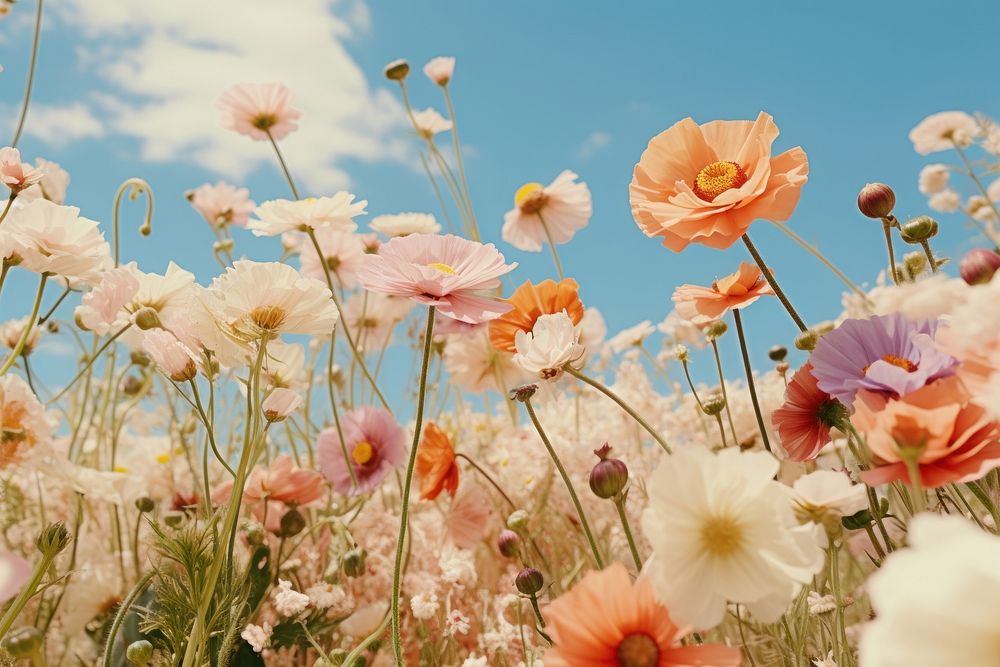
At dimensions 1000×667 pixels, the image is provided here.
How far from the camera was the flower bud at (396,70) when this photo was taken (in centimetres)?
162

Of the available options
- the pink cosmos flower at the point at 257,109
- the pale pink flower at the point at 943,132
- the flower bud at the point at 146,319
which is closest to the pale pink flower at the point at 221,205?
the pink cosmos flower at the point at 257,109

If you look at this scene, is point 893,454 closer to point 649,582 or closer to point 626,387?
point 649,582

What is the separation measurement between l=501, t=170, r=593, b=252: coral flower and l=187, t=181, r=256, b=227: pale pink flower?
20.3 inches

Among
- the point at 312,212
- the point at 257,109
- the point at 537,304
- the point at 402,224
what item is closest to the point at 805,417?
the point at 537,304

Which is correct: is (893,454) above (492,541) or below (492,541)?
below


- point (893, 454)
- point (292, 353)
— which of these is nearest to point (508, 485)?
point (292, 353)

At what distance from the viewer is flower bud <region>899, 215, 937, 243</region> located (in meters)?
0.72

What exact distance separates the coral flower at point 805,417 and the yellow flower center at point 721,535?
20cm

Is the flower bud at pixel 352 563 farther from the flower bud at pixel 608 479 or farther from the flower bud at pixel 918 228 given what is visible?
the flower bud at pixel 918 228

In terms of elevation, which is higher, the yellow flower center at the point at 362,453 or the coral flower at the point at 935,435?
the yellow flower center at the point at 362,453

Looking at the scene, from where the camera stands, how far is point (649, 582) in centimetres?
43

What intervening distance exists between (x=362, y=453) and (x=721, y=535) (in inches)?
29.3

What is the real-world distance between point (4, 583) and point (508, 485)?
107 centimetres

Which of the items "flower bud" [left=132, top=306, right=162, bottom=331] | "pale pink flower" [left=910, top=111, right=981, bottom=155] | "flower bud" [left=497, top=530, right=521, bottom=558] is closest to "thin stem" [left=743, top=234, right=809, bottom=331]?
"flower bud" [left=497, top=530, right=521, bottom=558]
